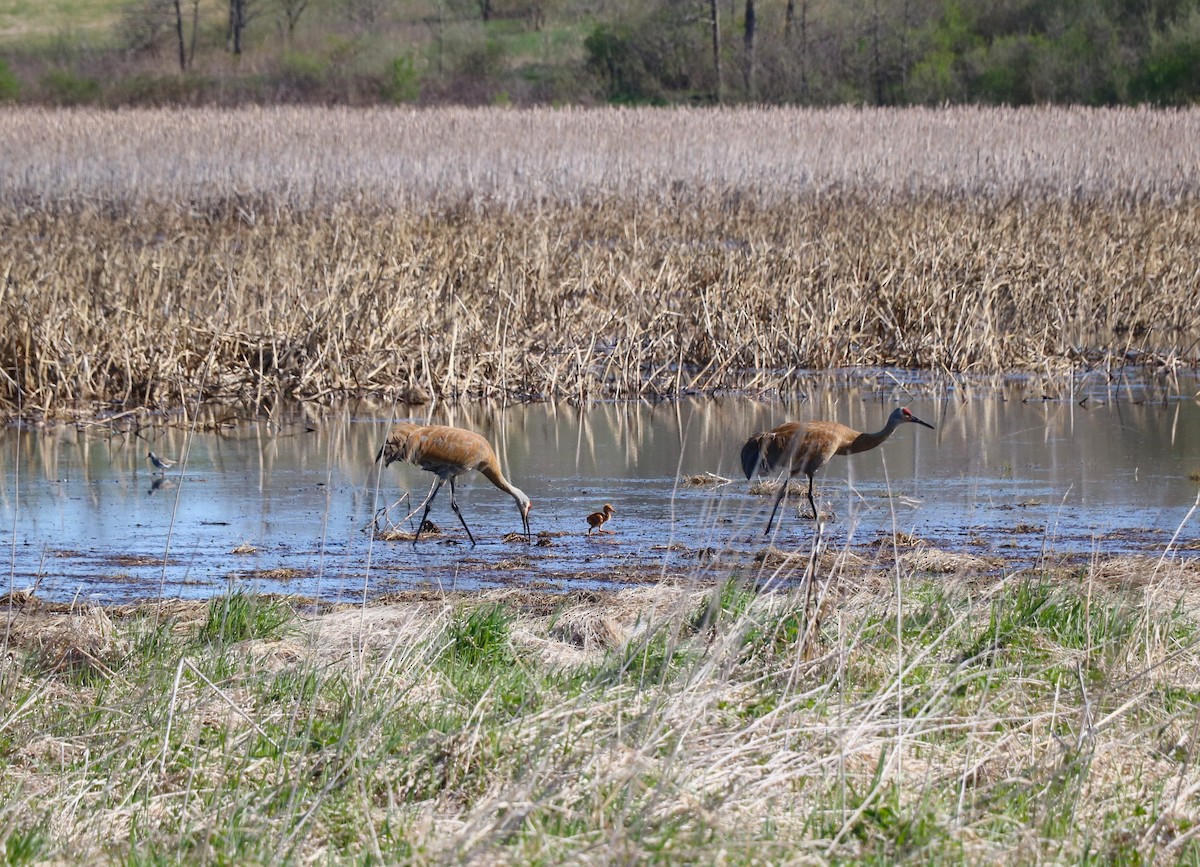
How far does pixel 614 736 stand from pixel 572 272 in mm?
10296

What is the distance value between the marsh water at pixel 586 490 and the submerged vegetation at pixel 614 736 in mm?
483

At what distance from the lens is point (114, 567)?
743 cm

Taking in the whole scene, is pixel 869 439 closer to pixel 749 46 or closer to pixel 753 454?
pixel 753 454

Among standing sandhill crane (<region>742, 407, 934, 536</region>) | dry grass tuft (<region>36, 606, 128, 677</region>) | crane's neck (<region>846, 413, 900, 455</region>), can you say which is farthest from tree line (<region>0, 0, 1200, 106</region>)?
dry grass tuft (<region>36, 606, 128, 677</region>)

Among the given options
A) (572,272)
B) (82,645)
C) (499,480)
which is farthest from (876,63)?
(82,645)

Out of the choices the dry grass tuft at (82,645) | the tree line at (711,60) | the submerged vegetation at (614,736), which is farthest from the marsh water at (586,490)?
the tree line at (711,60)

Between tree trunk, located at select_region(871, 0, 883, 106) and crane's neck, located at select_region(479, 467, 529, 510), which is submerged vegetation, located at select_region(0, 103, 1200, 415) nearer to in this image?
crane's neck, located at select_region(479, 467, 529, 510)

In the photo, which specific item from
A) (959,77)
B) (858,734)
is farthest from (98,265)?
(959,77)

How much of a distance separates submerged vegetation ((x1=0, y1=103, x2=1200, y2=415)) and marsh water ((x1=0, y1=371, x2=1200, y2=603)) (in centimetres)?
42

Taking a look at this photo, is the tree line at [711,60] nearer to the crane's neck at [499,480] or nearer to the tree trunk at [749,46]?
the tree trunk at [749,46]

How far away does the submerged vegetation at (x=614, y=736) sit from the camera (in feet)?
12.4

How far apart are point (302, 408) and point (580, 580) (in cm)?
526

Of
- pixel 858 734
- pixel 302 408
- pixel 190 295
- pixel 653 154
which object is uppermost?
pixel 653 154

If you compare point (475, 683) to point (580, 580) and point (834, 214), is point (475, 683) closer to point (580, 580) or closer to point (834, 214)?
point (580, 580)
